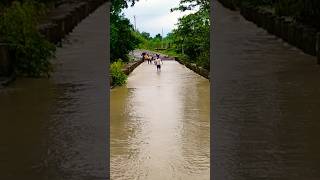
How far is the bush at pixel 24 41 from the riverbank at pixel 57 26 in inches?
8.6

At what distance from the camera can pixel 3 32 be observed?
47.2ft

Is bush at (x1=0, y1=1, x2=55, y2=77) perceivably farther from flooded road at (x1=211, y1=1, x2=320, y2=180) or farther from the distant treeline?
the distant treeline

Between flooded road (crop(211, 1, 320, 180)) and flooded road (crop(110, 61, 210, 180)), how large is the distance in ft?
1.26

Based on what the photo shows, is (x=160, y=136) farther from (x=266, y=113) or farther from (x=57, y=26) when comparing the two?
(x=57, y=26)

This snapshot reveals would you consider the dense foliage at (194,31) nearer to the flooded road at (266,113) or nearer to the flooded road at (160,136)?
the flooded road at (266,113)

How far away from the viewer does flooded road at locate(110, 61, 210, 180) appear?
26.9ft

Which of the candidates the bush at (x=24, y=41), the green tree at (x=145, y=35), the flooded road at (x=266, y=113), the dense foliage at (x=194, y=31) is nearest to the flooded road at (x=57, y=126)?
the bush at (x=24, y=41)

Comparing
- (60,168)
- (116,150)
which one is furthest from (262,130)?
(60,168)

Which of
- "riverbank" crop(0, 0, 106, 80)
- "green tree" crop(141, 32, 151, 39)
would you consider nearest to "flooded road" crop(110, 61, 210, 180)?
"riverbank" crop(0, 0, 106, 80)

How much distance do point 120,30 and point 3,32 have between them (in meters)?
19.1

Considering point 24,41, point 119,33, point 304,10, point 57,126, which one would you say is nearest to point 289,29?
point 304,10

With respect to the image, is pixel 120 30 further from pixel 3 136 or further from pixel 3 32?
pixel 3 136

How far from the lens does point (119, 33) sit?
33.1 metres

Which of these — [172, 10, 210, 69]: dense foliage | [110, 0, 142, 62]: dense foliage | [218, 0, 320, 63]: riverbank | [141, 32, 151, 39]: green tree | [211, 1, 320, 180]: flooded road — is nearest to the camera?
[211, 1, 320, 180]: flooded road
